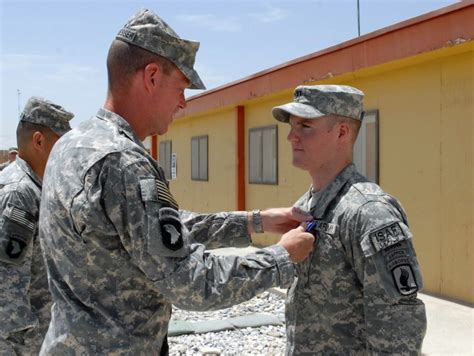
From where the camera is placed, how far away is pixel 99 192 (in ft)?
6.46

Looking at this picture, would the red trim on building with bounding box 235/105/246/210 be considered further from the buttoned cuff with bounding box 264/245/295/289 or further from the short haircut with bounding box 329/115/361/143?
the buttoned cuff with bounding box 264/245/295/289

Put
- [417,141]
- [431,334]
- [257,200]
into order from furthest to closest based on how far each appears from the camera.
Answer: [257,200] < [417,141] < [431,334]

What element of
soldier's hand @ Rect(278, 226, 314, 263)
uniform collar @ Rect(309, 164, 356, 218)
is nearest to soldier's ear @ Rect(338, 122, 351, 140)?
uniform collar @ Rect(309, 164, 356, 218)

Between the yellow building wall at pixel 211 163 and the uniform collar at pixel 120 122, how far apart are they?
35.8 feet

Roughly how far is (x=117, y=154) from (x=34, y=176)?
170 centimetres

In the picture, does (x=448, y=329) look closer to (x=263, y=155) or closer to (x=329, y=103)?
(x=329, y=103)

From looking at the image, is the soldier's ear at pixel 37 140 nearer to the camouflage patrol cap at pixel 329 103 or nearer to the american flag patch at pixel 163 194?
the camouflage patrol cap at pixel 329 103

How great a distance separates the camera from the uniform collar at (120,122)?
2180 millimetres

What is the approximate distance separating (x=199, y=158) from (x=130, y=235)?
13.6m

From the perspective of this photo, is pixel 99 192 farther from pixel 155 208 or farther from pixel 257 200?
pixel 257 200

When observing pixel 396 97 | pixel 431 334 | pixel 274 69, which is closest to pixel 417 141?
pixel 396 97

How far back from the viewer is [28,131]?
12.0 ft

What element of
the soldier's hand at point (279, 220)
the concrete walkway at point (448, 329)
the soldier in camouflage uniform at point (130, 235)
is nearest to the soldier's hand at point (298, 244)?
the soldier in camouflage uniform at point (130, 235)

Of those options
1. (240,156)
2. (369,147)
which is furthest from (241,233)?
(240,156)
